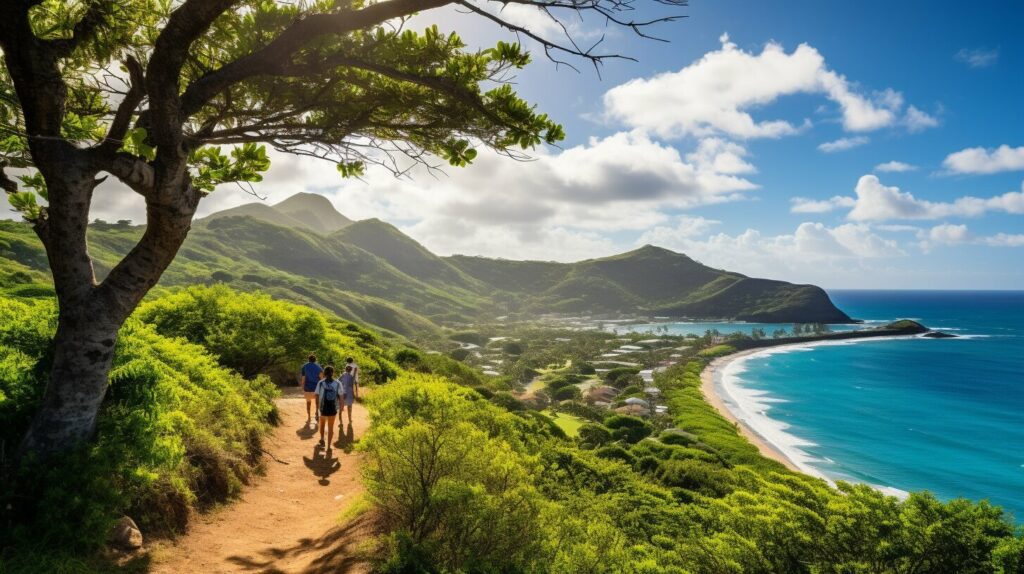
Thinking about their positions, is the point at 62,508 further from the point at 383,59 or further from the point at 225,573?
the point at 383,59

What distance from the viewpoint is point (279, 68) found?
14.0 feet

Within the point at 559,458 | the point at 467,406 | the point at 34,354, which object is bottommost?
the point at 559,458

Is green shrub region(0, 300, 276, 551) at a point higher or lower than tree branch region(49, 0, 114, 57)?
lower

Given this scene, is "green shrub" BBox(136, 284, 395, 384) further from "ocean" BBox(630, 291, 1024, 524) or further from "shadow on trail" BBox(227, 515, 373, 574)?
"ocean" BBox(630, 291, 1024, 524)

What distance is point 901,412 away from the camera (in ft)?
224

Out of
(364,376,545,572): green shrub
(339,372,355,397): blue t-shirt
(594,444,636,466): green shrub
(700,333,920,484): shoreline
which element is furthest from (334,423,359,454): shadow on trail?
(700,333,920,484): shoreline

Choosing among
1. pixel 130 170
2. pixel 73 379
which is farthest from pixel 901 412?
pixel 130 170

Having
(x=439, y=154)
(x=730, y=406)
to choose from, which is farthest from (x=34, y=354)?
(x=730, y=406)

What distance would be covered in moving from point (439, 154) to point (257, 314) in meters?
11.5

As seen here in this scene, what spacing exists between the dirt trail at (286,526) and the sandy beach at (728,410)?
40177mm

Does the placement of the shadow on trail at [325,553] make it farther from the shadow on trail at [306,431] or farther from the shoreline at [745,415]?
the shoreline at [745,415]

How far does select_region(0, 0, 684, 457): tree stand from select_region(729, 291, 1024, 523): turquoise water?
50.1m

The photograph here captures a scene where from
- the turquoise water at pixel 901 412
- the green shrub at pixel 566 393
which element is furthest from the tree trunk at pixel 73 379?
the green shrub at pixel 566 393

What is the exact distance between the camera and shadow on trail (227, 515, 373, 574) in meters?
5.77
